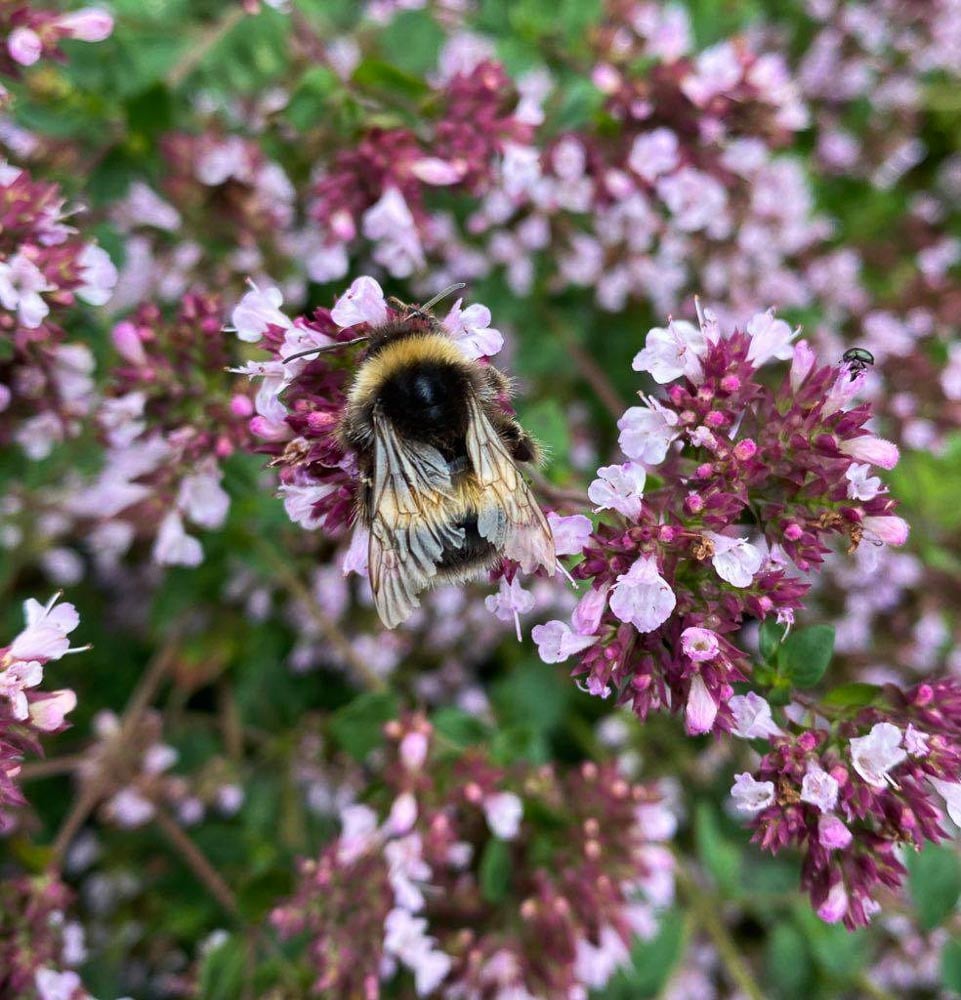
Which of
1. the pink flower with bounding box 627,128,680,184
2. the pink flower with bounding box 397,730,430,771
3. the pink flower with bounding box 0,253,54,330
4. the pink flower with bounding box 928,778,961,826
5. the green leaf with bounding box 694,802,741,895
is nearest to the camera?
the pink flower with bounding box 928,778,961,826

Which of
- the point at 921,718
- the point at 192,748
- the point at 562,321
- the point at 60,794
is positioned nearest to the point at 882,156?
the point at 562,321

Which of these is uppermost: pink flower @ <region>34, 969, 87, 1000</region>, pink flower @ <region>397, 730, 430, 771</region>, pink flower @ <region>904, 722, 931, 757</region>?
pink flower @ <region>904, 722, 931, 757</region>

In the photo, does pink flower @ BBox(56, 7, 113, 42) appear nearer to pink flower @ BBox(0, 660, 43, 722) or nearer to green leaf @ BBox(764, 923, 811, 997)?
pink flower @ BBox(0, 660, 43, 722)

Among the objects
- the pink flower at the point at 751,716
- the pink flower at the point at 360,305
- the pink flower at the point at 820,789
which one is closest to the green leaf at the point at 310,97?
the pink flower at the point at 360,305

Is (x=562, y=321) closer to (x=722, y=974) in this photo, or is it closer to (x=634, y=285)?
(x=634, y=285)

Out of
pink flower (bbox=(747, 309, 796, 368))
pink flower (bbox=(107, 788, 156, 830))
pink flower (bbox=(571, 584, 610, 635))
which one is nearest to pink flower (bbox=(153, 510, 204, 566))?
pink flower (bbox=(107, 788, 156, 830))

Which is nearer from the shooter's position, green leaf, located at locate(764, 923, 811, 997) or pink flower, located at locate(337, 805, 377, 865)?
pink flower, located at locate(337, 805, 377, 865)

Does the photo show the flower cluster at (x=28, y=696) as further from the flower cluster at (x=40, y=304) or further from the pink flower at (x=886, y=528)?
the pink flower at (x=886, y=528)

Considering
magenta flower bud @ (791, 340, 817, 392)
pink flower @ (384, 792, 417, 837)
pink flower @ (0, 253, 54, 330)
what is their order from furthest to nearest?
pink flower @ (384, 792, 417, 837)
pink flower @ (0, 253, 54, 330)
magenta flower bud @ (791, 340, 817, 392)

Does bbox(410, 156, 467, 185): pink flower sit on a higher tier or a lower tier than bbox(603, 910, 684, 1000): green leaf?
higher
